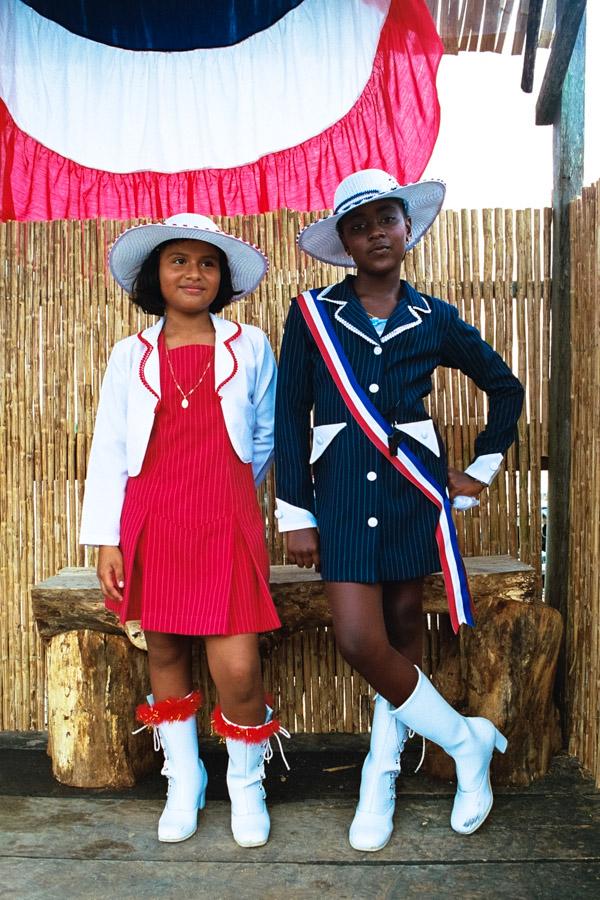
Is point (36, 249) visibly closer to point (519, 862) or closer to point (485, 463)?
point (485, 463)

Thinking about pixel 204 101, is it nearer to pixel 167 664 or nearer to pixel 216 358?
pixel 216 358

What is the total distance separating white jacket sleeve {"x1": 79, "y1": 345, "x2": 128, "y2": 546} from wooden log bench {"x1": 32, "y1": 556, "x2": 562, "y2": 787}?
0.48 metres

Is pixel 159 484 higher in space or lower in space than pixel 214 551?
higher

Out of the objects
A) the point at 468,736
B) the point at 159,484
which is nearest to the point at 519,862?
the point at 468,736

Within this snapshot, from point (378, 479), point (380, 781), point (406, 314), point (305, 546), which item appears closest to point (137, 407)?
point (305, 546)

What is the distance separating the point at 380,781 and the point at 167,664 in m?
0.74

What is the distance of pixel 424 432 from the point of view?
246 centimetres

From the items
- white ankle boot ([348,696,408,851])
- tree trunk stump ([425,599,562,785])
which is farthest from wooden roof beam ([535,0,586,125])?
white ankle boot ([348,696,408,851])

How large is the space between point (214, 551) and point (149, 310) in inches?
34.6

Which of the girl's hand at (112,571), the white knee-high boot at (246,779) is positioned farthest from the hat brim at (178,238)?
the white knee-high boot at (246,779)

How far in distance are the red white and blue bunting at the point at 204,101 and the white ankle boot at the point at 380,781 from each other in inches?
86.1

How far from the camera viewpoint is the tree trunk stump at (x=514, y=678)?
2.80 m

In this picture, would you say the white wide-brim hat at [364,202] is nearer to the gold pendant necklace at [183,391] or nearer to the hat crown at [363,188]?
the hat crown at [363,188]

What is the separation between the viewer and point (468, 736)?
8.14 ft
